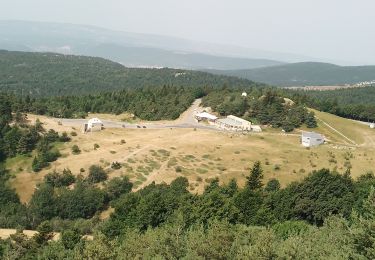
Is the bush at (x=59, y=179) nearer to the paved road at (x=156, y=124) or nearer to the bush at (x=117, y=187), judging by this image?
the bush at (x=117, y=187)

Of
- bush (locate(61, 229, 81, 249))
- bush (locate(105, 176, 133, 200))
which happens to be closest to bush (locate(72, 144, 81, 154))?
bush (locate(105, 176, 133, 200))

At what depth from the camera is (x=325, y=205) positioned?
6081 cm

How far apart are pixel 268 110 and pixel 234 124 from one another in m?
11.2

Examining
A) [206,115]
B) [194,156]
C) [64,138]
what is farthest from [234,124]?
[64,138]

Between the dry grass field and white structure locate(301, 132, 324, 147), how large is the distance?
1.73 meters

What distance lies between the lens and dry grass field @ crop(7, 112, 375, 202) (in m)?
84.7

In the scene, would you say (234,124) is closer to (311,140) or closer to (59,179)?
(311,140)

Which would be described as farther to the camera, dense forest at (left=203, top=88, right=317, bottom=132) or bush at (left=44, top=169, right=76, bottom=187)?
dense forest at (left=203, top=88, right=317, bottom=132)

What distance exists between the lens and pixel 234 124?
376 feet

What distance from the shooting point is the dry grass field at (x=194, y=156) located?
3334 inches

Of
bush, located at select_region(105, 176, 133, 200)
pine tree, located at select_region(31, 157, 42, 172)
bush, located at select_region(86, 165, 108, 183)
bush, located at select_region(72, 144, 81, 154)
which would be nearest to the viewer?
bush, located at select_region(105, 176, 133, 200)

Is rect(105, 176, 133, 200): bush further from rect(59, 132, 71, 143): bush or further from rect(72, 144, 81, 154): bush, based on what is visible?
rect(59, 132, 71, 143): bush

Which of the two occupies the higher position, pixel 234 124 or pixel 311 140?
pixel 311 140

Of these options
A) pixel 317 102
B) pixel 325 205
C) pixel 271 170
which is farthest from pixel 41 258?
pixel 317 102
